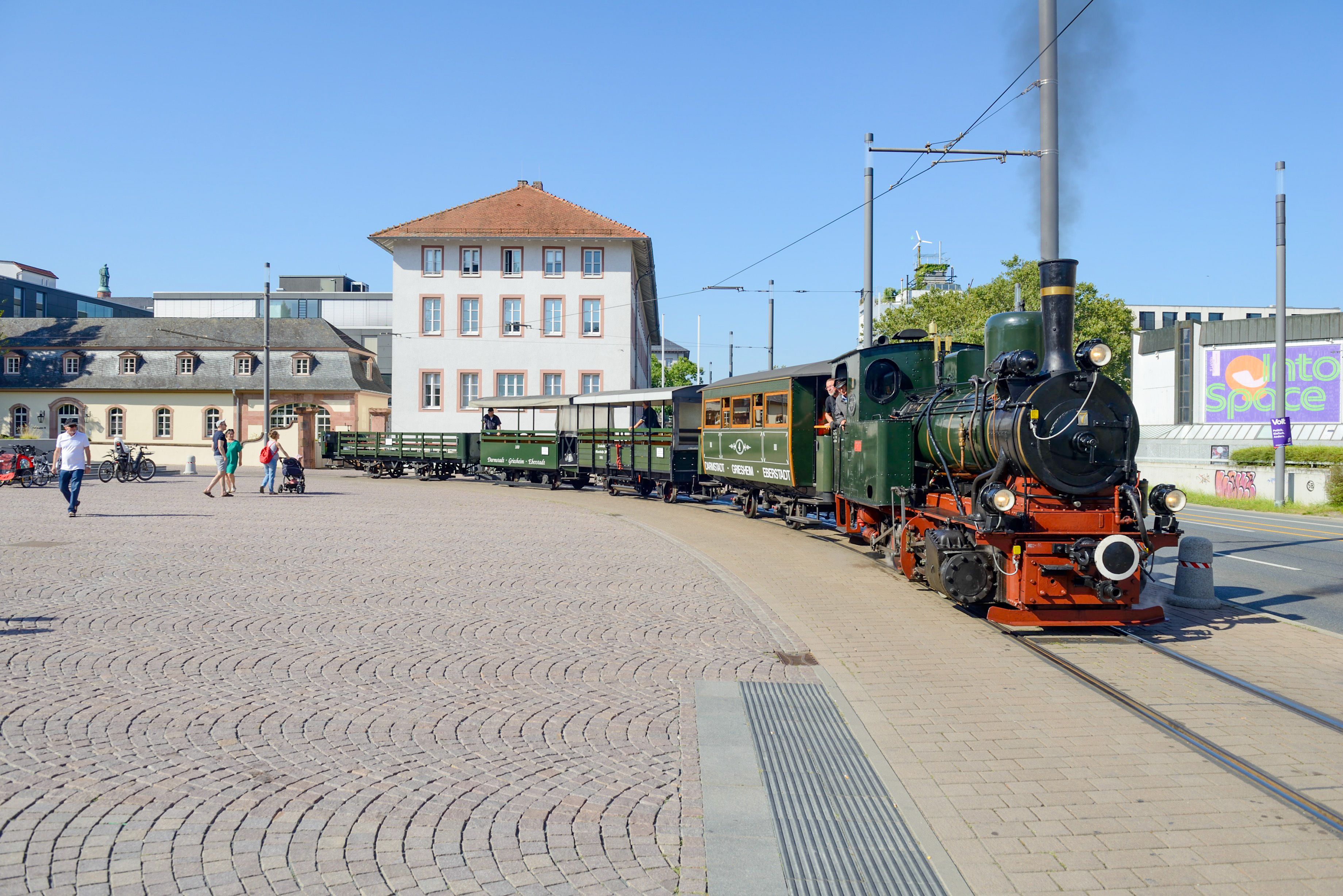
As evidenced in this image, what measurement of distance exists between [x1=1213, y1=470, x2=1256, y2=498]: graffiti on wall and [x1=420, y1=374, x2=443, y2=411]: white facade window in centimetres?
3192

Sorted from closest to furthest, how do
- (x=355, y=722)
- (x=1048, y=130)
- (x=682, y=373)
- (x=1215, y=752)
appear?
(x=1215, y=752), (x=355, y=722), (x=1048, y=130), (x=682, y=373)

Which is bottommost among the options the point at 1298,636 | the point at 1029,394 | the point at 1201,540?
the point at 1298,636

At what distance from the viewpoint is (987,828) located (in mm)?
4441

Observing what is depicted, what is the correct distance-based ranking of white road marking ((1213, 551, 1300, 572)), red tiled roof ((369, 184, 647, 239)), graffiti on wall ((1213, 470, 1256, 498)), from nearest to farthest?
white road marking ((1213, 551, 1300, 572)), graffiti on wall ((1213, 470, 1256, 498)), red tiled roof ((369, 184, 647, 239))

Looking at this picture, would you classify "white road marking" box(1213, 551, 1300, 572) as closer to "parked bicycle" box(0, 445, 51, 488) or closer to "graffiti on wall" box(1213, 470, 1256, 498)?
"graffiti on wall" box(1213, 470, 1256, 498)

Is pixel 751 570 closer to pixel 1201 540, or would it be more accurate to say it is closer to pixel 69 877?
pixel 1201 540

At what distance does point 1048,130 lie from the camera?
33.0 feet

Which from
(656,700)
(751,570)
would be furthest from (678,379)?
(656,700)

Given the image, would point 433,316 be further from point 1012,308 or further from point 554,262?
point 1012,308

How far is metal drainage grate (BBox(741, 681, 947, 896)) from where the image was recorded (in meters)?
3.90

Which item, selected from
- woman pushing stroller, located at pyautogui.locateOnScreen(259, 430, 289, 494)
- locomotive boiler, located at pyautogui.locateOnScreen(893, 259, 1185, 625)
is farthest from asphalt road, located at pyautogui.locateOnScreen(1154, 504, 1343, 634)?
woman pushing stroller, located at pyautogui.locateOnScreen(259, 430, 289, 494)

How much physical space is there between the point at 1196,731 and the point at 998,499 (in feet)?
10.0

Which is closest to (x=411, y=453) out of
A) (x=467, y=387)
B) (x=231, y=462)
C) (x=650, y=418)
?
(x=467, y=387)

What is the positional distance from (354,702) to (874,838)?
11.2 feet
